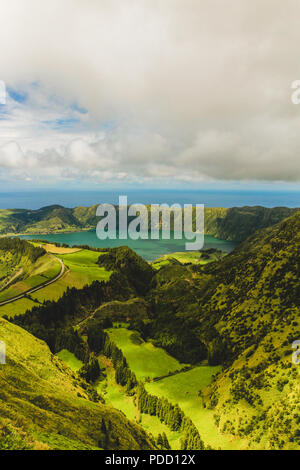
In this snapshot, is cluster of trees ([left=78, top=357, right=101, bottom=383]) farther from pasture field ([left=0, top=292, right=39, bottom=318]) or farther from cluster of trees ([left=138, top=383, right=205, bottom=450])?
pasture field ([left=0, top=292, right=39, bottom=318])

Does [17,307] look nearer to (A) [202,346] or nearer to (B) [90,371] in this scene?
(B) [90,371]

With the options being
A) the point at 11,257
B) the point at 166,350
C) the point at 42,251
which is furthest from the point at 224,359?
the point at 11,257

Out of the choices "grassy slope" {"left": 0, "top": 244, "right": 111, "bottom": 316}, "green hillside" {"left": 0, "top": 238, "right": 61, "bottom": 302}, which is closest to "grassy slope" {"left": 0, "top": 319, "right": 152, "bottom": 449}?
"grassy slope" {"left": 0, "top": 244, "right": 111, "bottom": 316}

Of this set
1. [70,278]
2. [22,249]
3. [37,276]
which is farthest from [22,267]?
[70,278]

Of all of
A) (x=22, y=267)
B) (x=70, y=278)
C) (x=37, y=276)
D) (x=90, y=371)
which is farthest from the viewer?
(x=22, y=267)

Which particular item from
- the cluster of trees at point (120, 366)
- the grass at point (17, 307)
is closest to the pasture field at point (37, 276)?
the grass at point (17, 307)

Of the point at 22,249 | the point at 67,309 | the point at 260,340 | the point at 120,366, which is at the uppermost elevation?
the point at 22,249
